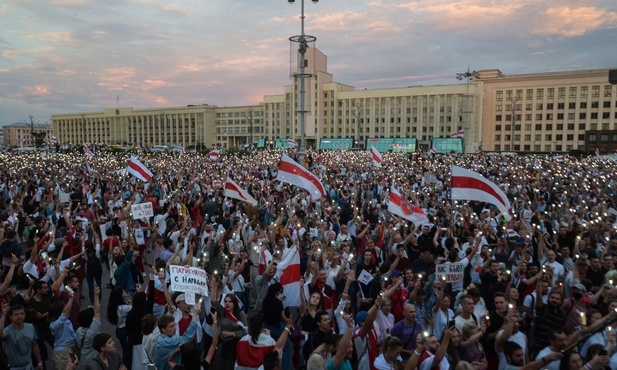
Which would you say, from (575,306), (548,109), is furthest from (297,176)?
(548,109)

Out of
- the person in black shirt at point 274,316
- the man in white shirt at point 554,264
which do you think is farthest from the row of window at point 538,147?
the person in black shirt at point 274,316

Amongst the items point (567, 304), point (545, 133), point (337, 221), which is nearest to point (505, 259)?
point (567, 304)

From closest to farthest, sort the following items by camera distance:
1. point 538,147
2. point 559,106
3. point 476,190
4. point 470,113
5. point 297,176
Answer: point 476,190
point 297,176
point 470,113
point 559,106
point 538,147

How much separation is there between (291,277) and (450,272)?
89.7 inches

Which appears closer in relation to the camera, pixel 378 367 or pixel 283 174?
pixel 378 367

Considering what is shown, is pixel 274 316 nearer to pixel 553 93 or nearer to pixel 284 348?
pixel 284 348

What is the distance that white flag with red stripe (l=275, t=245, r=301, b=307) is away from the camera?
661 centimetres

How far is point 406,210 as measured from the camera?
9.67 meters

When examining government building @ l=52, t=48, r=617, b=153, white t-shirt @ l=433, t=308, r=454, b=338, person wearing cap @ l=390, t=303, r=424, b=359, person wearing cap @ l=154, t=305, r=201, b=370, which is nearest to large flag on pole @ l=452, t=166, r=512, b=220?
white t-shirt @ l=433, t=308, r=454, b=338

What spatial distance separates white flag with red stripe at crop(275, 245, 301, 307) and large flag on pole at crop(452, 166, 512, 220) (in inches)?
170

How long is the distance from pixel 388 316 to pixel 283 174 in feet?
20.1

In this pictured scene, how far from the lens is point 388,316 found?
534 cm

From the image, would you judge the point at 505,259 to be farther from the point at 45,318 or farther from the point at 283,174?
the point at 45,318

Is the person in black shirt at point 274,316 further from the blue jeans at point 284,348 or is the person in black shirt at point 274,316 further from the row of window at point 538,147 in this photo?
the row of window at point 538,147
